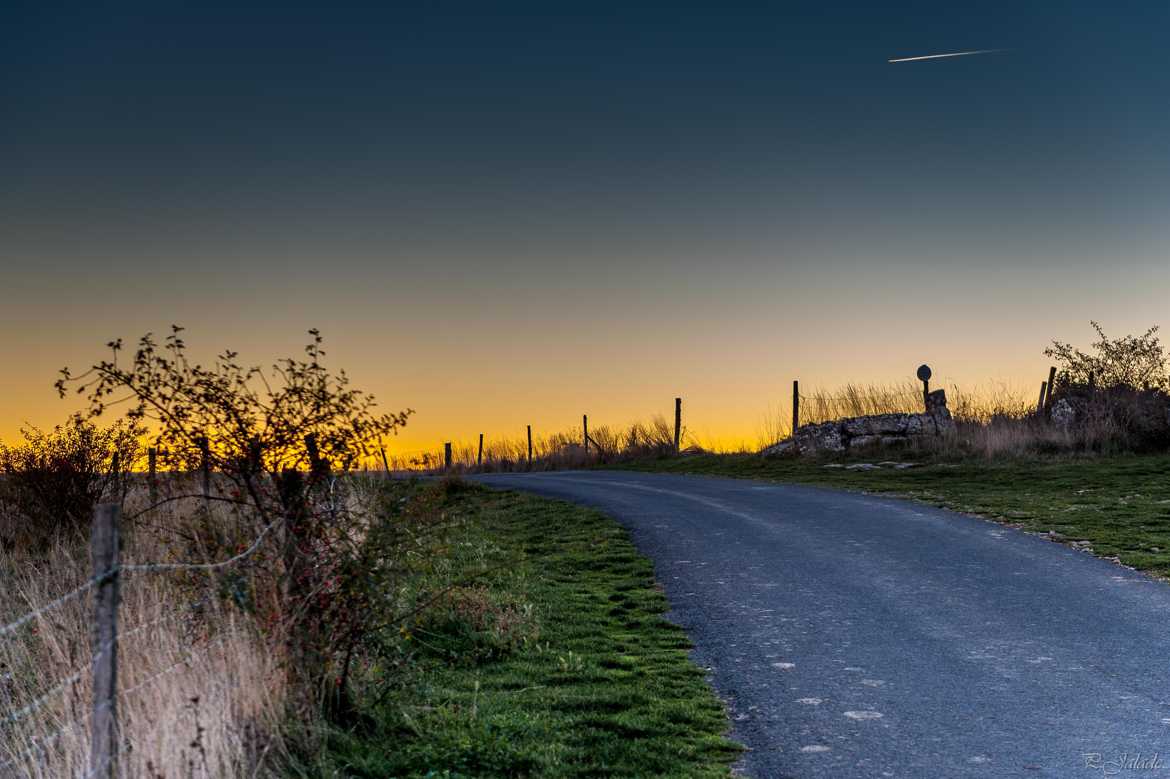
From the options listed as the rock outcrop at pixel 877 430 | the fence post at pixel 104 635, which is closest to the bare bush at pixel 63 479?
the fence post at pixel 104 635

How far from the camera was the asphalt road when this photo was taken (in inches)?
242

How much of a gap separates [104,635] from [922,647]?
6.49 meters

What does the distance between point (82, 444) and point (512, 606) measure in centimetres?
1038

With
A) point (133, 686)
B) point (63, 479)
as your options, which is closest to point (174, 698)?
point (133, 686)

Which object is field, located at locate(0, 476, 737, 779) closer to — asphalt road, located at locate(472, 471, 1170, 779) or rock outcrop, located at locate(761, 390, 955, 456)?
asphalt road, located at locate(472, 471, 1170, 779)

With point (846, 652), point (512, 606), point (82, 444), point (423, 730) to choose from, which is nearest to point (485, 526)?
point (82, 444)

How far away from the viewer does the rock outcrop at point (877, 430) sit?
31.1 metres

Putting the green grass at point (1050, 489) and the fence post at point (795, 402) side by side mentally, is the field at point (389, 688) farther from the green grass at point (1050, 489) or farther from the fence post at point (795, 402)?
the fence post at point (795, 402)

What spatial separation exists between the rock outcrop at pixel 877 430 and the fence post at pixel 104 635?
93.5 feet

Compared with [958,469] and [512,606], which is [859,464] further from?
[512,606]

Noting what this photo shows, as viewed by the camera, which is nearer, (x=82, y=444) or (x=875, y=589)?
(x=875, y=589)

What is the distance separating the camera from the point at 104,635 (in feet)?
14.6

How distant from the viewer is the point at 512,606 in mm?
10375

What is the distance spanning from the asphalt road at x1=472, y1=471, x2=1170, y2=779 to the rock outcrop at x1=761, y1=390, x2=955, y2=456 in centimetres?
1554
